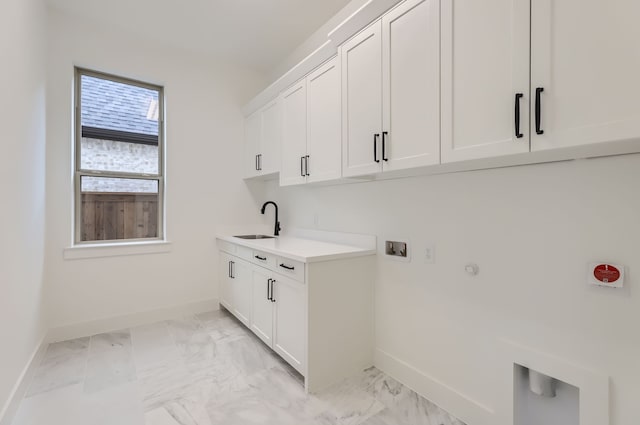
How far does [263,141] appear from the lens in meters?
3.32

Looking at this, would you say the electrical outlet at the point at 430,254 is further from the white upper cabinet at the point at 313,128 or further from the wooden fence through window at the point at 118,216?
the wooden fence through window at the point at 118,216

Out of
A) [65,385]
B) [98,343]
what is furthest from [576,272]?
[98,343]

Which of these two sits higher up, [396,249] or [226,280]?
[396,249]

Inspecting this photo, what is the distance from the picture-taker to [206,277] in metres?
3.53

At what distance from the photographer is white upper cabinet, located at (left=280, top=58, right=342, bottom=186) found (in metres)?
2.26

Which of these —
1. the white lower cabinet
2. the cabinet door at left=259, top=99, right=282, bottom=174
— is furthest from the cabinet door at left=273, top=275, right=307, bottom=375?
the cabinet door at left=259, top=99, right=282, bottom=174

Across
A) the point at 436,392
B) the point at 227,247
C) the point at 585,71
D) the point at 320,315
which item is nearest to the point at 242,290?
the point at 227,247

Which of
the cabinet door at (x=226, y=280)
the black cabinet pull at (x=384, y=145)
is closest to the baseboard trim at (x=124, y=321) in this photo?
the cabinet door at (x=226, y=280)

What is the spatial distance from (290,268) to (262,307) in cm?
66

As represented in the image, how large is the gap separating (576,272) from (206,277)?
335cm

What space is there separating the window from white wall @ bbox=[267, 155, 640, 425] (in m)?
2.48

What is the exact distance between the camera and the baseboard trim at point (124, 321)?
9.09ft

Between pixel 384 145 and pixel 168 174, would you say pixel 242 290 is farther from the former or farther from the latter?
pixel 384 145

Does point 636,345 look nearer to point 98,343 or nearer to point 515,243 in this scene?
point 515,243
